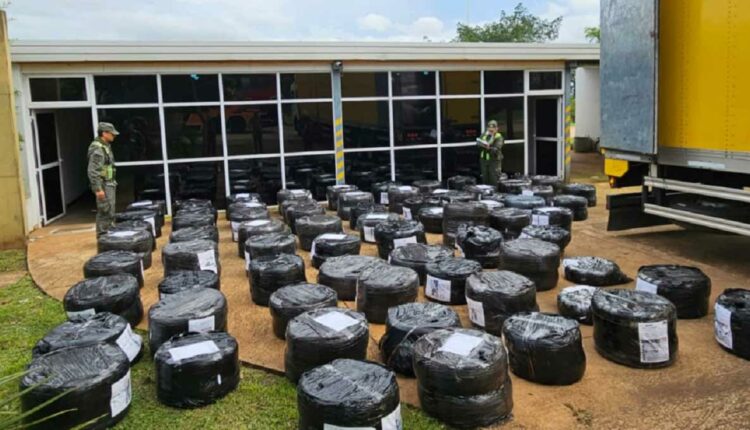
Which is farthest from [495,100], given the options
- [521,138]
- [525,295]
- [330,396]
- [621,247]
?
[330,396]

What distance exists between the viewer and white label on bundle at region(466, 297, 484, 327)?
5004mm

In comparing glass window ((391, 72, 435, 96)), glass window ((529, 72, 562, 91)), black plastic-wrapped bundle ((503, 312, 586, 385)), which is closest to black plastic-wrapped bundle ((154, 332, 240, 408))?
black plastic-wrapped bundle ((503, 312, 586, 385))

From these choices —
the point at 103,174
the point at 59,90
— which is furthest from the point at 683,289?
the point at 59,90

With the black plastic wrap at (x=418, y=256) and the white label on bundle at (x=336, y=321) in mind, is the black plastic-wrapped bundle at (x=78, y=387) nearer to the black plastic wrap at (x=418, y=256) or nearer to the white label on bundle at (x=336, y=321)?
the white label on bundle at (x=336, y=321)

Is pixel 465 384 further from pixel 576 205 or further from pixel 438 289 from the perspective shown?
pixel 576 205

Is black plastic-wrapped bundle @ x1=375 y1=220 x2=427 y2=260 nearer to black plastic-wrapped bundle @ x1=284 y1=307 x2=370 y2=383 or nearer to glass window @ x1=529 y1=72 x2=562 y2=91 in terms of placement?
black plastic-wrapped bundle @ x1=284 y1=307 x2=370 y2=383

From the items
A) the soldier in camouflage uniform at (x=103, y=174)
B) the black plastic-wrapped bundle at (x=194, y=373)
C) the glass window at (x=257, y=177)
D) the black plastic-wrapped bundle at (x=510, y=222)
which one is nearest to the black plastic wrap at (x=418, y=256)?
the black plastic-wrapped bundle at (x=510, y=222)

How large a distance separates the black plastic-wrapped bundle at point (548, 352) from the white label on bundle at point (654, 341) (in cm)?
47

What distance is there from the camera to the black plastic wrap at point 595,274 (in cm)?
619

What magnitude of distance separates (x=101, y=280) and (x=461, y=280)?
10.9 feet

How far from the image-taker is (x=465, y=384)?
3.59 meters

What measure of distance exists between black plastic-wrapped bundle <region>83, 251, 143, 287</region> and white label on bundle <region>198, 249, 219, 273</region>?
67cm

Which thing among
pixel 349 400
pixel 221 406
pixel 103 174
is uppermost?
pixel 103 174

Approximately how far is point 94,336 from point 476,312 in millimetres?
2962
